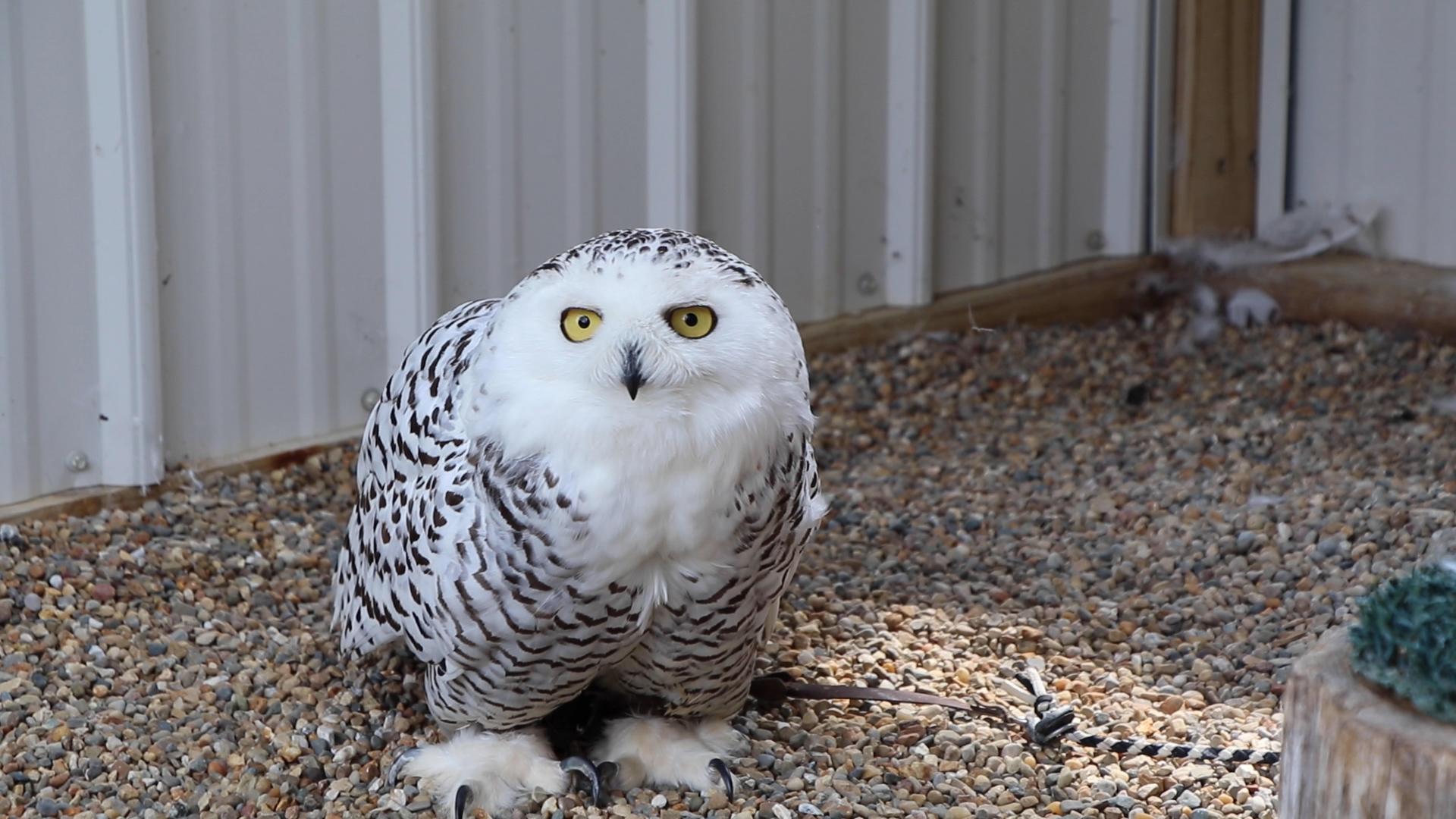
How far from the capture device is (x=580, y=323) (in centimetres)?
228

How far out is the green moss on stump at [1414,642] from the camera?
184 cm

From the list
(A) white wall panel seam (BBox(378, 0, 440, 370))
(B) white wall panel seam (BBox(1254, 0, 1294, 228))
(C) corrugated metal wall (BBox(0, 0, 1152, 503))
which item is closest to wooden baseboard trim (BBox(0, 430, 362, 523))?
(C) corrugated metal wall (BBox(0, 0, 1152, 503))

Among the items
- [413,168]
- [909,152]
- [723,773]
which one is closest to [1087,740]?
[723,773]

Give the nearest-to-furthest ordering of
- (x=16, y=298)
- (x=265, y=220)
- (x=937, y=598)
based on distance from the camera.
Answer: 1. (x=937, y=598)
2. (x=16, y=298)
3. (x=265, y=220)

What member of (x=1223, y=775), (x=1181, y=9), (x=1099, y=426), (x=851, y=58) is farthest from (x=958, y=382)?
(x=1223, y=775)

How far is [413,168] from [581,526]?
2.00 metres

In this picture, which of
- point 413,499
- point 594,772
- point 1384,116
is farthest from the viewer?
point 1384,116

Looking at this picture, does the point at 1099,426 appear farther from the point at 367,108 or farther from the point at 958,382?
the point at 367,108

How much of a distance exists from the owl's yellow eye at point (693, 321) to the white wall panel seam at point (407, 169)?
Result: 2010 millimetres

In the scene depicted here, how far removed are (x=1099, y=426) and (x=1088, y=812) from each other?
2.09m

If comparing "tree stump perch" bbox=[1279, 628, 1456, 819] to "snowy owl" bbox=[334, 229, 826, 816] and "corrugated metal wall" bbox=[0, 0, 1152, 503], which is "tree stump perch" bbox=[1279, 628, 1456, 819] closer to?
"snowy owl" bbox=[334, 229, 826, 816]

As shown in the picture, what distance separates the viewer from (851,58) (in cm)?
495

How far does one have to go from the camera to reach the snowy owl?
7.48 ft

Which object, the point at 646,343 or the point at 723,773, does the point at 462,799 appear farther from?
the point at 646,343
